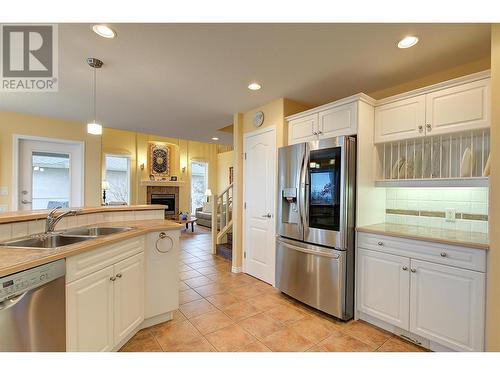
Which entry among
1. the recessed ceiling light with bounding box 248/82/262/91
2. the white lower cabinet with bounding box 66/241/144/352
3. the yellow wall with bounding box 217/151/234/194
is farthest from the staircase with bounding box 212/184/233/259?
the yellow wall with bounding box 217/151/234/194

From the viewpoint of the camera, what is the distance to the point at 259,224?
131 inches

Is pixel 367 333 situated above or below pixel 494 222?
below

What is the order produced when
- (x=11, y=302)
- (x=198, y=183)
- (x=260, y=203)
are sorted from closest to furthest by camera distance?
(x=11, y=302) < (x=260, y=203) < (x=198, y=183)

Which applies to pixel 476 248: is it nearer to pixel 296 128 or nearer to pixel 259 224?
pixel 296 128

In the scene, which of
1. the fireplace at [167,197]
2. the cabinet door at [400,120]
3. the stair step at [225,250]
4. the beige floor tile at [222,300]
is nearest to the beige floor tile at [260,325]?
the beige floor tile at [222,300]

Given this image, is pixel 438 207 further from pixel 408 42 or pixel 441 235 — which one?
pixel 408 42

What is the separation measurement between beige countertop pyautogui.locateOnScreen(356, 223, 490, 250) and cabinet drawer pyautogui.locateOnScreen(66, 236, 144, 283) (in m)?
2.05

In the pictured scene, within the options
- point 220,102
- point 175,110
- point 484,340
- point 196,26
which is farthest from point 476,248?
point 175,110

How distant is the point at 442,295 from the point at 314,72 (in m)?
2.19

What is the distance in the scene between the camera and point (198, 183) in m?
9.17

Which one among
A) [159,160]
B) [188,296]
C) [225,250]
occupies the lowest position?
[188,296]

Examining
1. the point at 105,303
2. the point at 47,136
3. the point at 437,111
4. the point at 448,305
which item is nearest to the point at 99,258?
the point at 105,303

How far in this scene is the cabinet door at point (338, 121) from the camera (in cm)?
231

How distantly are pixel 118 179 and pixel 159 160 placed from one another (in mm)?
1375
